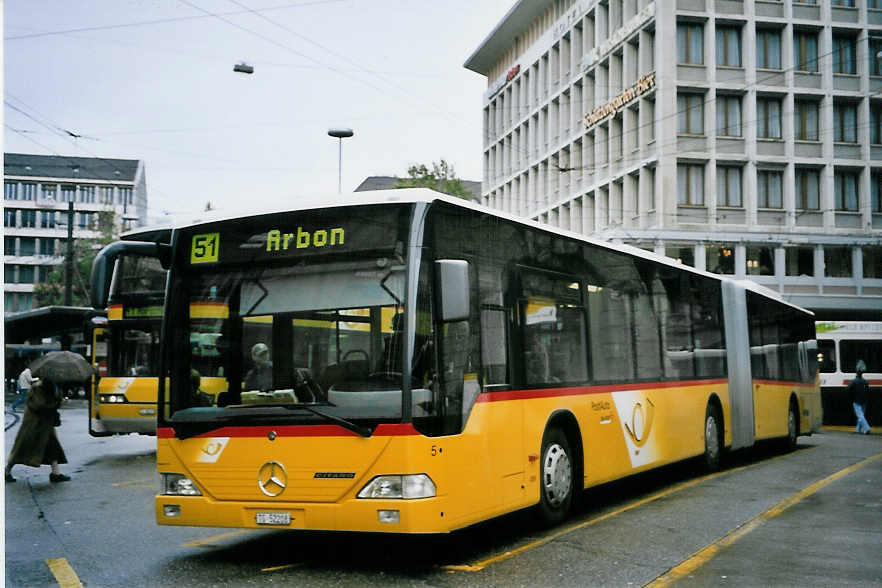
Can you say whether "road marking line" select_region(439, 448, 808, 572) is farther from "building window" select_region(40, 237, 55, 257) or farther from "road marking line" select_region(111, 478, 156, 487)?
"building window" select_region(40, 237, 55, 257)

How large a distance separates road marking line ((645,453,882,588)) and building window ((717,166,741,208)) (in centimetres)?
3459

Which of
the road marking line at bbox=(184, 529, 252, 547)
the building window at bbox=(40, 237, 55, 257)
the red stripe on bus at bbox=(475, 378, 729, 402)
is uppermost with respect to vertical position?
the building window at bbox=(40, 237, 55, 257)

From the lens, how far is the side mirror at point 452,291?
7.44 meters

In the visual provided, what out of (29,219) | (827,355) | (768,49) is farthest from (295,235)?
(29,219)

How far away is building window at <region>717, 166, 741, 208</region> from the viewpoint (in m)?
47.4

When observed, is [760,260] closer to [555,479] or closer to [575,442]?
[575,442]

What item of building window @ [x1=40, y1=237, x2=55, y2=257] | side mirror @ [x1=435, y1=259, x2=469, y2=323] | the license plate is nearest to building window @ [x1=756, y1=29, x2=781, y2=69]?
side mirror @ [x1=435, y1=259, x2=469, y2=323]

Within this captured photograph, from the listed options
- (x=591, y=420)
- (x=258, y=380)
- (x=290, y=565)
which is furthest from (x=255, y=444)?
(x=591, y=420)

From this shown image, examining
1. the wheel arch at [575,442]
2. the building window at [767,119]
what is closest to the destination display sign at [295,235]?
the wheel arch at [575,442]

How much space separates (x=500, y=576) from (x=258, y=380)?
2.32 metres

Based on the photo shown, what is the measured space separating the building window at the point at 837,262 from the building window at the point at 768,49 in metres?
8.93

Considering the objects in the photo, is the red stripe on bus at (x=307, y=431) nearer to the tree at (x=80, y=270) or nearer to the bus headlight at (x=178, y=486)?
the bus headlight at (x=178, y=486)

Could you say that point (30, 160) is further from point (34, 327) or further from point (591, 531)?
point (591, 531)

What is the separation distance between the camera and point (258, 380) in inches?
314
